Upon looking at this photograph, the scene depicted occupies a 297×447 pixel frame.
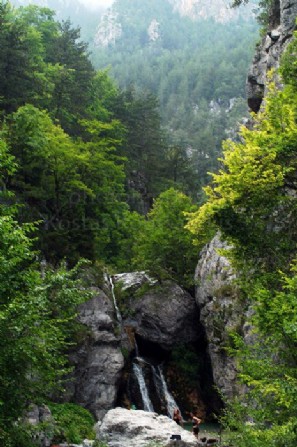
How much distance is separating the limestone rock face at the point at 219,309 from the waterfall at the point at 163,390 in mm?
3752

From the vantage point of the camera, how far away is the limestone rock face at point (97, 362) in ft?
76.1

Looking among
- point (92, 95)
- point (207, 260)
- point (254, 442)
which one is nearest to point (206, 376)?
point (207, 260)

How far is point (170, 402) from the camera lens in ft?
89.0

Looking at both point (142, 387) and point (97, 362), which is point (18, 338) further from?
point (142, 387)

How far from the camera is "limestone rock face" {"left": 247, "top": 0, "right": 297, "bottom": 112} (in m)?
27.1

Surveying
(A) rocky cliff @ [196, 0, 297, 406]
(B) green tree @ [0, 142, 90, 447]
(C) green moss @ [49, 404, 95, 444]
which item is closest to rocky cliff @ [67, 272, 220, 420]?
(C) green moss @ [49, 404, 95, 444]

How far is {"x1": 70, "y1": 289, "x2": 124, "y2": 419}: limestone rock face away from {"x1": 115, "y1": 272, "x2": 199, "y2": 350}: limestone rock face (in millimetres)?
3484

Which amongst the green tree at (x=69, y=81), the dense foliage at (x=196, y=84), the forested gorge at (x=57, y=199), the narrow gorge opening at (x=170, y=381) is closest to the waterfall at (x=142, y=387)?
the narrow gorge opening at (x=170, y=381)

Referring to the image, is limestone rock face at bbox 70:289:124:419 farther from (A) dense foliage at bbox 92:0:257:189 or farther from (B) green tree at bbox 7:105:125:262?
(A) dense foliage at bbox 92:0:257:189

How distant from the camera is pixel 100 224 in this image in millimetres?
31766

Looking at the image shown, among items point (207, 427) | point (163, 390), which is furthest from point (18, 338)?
point (163, 390)

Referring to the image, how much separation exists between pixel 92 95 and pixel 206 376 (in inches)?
1238

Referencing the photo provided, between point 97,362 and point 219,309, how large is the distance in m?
7.45

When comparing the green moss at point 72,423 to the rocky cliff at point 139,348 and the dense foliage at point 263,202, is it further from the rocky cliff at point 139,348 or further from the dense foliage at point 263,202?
the dense foliage at point 263,202
